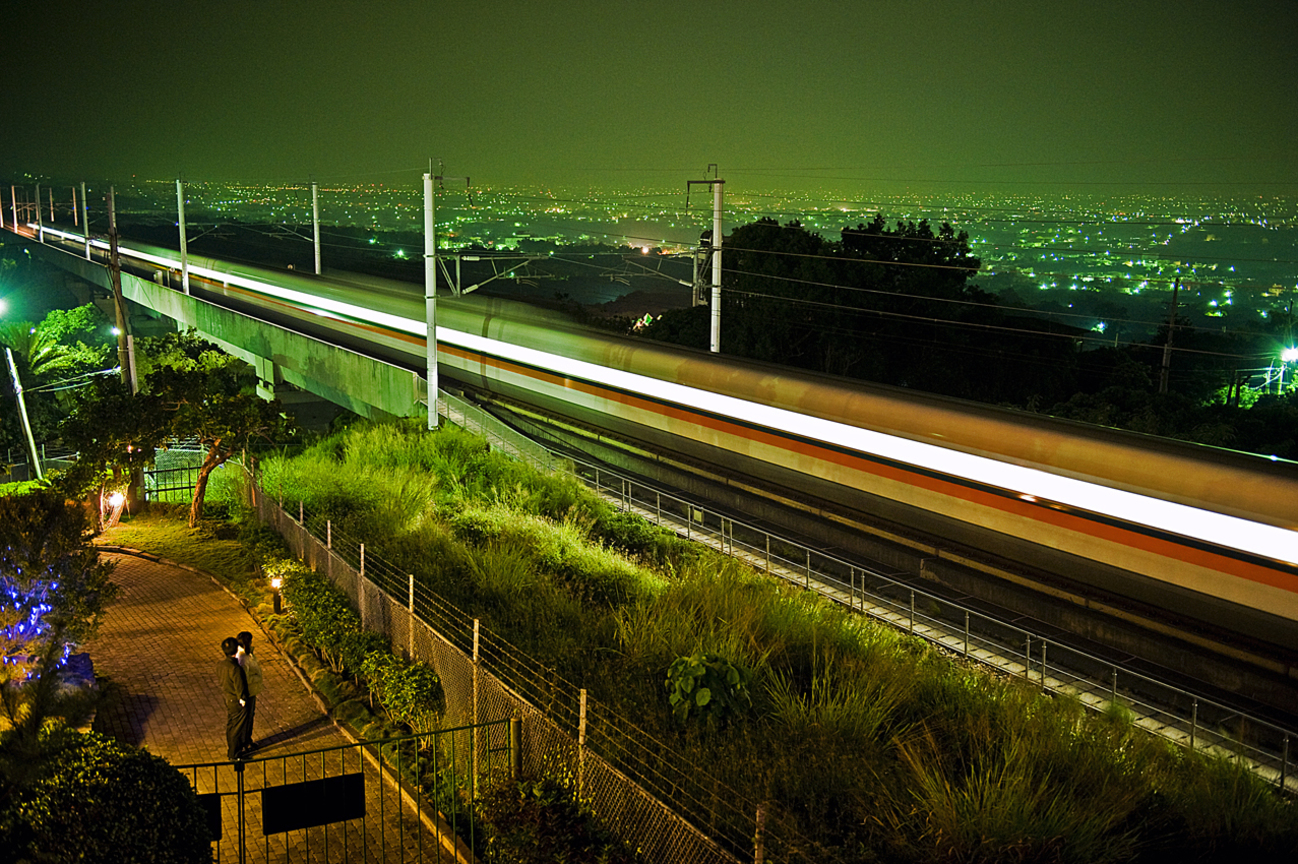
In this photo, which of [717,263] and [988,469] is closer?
[988,469]

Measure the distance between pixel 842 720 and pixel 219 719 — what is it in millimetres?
6380

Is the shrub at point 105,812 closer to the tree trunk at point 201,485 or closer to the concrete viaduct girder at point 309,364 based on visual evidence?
the tree trunk at point 201,485

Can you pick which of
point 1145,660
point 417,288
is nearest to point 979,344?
point 417,288

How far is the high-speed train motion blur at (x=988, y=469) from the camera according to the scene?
890 centimetres

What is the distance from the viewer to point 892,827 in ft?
21.7

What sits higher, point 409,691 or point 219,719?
point 409,691

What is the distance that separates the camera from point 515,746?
816 centimetres

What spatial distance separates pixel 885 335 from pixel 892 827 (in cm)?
3132

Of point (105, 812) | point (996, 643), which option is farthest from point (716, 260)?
point (105, 812)

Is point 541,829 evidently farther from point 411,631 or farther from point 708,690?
point 411,631

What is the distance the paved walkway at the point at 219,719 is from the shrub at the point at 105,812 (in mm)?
1058

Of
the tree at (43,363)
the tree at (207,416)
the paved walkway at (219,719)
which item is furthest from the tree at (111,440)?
the tree at (43,363)

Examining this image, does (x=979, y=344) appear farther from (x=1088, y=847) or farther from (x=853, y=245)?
(x=1088, y=847)

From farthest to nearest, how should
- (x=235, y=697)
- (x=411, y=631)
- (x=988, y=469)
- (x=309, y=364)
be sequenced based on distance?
(x=309, y=364), (x=988, y=469), (x=411, y=631), (x=235, y=697)
